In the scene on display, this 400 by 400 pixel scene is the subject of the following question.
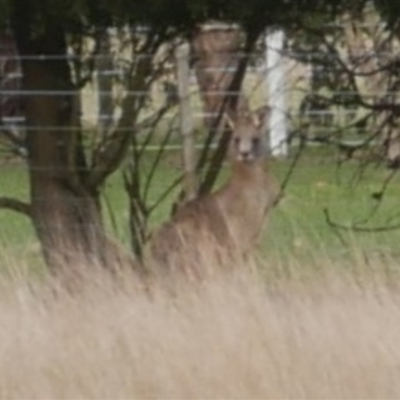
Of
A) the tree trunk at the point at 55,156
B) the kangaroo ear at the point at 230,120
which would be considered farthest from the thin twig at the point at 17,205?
the kangaroo ear at the point at 230,120

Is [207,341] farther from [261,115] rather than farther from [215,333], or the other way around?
[261,115]

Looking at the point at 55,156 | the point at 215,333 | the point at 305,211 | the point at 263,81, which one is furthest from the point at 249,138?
the point at 215,333

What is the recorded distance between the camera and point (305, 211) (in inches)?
489

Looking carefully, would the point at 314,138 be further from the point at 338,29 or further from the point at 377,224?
the point at 377,224

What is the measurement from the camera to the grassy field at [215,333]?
21.2 feet

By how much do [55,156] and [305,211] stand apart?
145 inches

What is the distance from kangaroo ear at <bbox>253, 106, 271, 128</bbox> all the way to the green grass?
0.43m

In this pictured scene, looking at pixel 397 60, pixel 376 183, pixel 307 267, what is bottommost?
pixel 376 183

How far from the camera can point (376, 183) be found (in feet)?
42.8

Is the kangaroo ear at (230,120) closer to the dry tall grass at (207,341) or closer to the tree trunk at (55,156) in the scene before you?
the tree trunk at (55,156)

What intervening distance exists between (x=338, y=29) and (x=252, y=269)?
1467 mm

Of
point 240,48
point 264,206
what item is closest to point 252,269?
point 240,48

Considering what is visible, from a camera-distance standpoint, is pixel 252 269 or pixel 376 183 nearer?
pixel 252 269

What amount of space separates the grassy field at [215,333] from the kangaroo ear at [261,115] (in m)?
2.07
